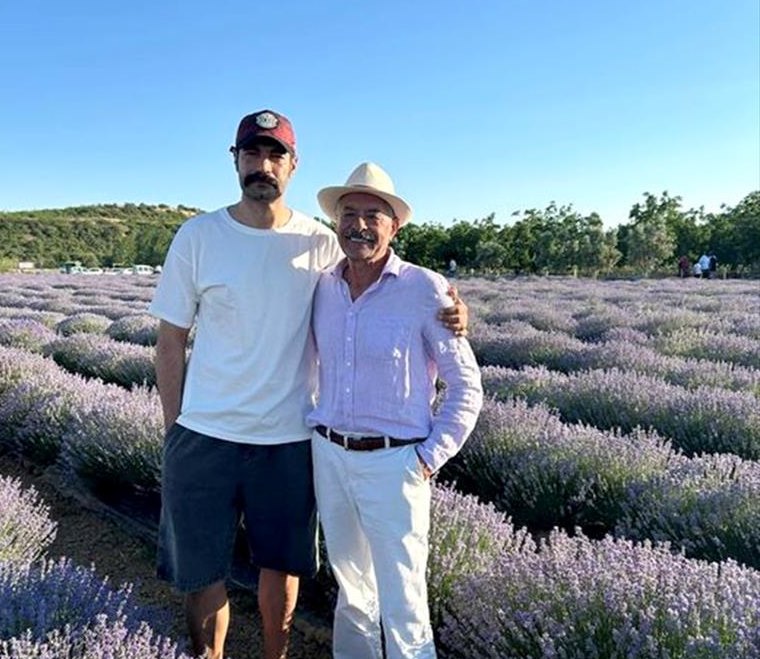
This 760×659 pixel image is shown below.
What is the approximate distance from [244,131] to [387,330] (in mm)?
Result: 783

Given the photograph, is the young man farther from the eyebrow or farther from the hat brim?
the eyebrow

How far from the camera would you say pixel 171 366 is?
241 cm

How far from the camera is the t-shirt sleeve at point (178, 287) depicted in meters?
2.31

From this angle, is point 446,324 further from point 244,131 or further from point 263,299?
point 244,131

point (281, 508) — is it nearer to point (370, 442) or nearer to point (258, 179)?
point (370, 442)

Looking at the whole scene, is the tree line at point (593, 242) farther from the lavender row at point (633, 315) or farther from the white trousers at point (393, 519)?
the white trousers at point (393, 519)

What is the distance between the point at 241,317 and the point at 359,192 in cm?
54

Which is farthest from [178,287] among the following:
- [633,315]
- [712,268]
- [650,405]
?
[712,268]

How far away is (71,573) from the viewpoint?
91.7 inches

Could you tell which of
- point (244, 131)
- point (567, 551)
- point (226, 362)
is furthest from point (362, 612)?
point (244, 131)

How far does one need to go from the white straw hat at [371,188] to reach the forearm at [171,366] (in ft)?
2.17

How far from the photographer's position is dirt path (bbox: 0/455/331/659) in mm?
2965

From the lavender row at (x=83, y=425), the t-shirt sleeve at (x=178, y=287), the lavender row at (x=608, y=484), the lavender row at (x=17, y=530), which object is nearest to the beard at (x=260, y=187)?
the t-shirt sleeve at (x=178, y=287)

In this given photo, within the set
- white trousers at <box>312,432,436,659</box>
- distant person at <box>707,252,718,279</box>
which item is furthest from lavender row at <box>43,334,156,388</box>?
distant person at <box>707,252,718,279</box>
